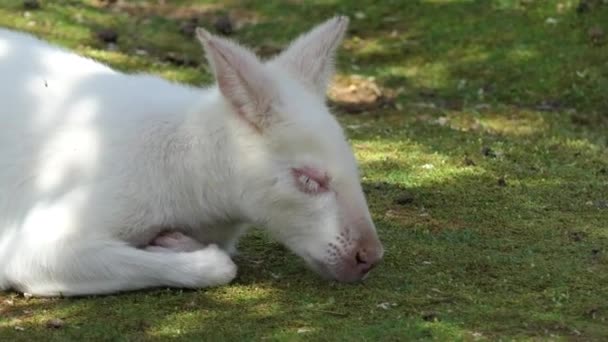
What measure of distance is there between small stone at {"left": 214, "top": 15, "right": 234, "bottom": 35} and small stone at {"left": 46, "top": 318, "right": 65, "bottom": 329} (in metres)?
8.15

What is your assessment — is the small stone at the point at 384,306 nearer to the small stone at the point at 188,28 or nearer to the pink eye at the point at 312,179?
the pink eye at the point at 312,179

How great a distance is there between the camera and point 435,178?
23.8 ft

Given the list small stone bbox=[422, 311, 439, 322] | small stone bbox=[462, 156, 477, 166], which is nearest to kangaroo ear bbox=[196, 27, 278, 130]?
small stone bbox=[422, 311, 439, 322]

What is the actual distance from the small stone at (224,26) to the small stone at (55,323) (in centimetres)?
815

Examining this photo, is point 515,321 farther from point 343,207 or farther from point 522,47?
point 522,47

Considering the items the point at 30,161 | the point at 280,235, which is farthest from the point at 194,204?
the point at 30,161

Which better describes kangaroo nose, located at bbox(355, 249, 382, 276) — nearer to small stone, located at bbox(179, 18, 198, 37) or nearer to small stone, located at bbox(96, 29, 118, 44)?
small stone, located at bbox(96, 29, 118, 44)

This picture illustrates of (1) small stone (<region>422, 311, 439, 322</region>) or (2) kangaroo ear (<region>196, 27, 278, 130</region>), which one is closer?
(1) small stone (<region>422, 311, 439, 322</region>)

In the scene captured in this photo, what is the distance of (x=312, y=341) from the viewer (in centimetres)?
448

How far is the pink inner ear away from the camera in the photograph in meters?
4.88

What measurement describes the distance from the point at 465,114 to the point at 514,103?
2.68ft

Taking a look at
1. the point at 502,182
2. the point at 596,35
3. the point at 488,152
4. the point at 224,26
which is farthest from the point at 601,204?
the point at 224,26

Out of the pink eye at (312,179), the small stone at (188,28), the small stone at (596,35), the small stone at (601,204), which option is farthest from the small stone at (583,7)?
the pink eye at (312,179)

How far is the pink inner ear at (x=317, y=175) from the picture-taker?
4.88 m
